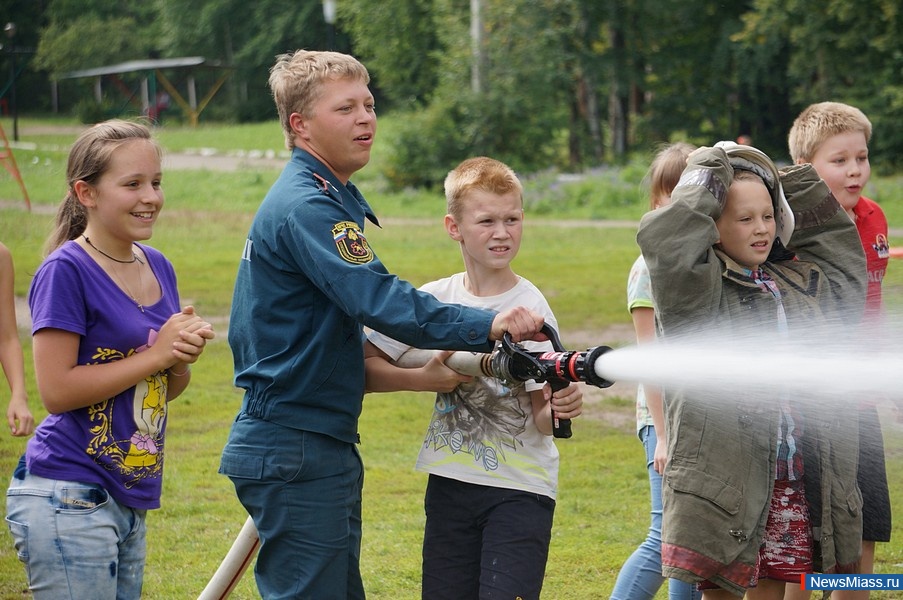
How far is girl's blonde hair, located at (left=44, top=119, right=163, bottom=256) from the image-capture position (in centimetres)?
354

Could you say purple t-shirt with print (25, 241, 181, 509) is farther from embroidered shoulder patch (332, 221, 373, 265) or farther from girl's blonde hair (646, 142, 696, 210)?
girl's blonde hair (646, 142, 696, 210)

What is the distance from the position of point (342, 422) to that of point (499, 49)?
1008 inches

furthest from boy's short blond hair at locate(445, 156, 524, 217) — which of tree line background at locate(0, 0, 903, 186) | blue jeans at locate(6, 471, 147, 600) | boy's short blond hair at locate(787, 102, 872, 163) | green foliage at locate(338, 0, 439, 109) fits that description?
→ green foliage at locate(338, 0, 439, 109)

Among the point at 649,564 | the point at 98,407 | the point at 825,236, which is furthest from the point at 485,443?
the point at 825,236

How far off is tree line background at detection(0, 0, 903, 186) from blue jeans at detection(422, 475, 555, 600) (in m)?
21.6

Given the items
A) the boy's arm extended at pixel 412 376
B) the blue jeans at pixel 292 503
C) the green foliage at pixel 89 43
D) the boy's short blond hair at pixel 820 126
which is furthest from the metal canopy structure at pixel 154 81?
the blue jeans at pixel 292 503

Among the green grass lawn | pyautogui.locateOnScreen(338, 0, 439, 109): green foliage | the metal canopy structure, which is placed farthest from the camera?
the metal canopy structure

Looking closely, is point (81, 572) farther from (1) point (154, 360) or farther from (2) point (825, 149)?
(2) point (825, 149)

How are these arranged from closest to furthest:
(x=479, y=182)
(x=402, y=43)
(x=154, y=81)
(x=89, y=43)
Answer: (x=479, y=182), (x=402, y=43), (x=154, y=81), (x=89, y=43)

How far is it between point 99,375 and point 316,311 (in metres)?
0.68

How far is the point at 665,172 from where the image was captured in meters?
4.26

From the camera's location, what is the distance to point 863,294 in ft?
12.6

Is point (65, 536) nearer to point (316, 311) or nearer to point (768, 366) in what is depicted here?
point (316, 311)

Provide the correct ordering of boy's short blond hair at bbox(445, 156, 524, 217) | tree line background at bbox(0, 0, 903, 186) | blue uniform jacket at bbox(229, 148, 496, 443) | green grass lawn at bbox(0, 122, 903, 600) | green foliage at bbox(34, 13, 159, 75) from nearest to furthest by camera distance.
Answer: blue uniform jacket at bbox(229, 148, 496, 443)
boy's short blond hair at bbox(445, 156, 524, 217)
green grass lawn at bbox(0, 122, 903, 600)
tree line background at bbox(0, 0, 903, 186)
green foliage at bbox(34, 13, 159, 75)
